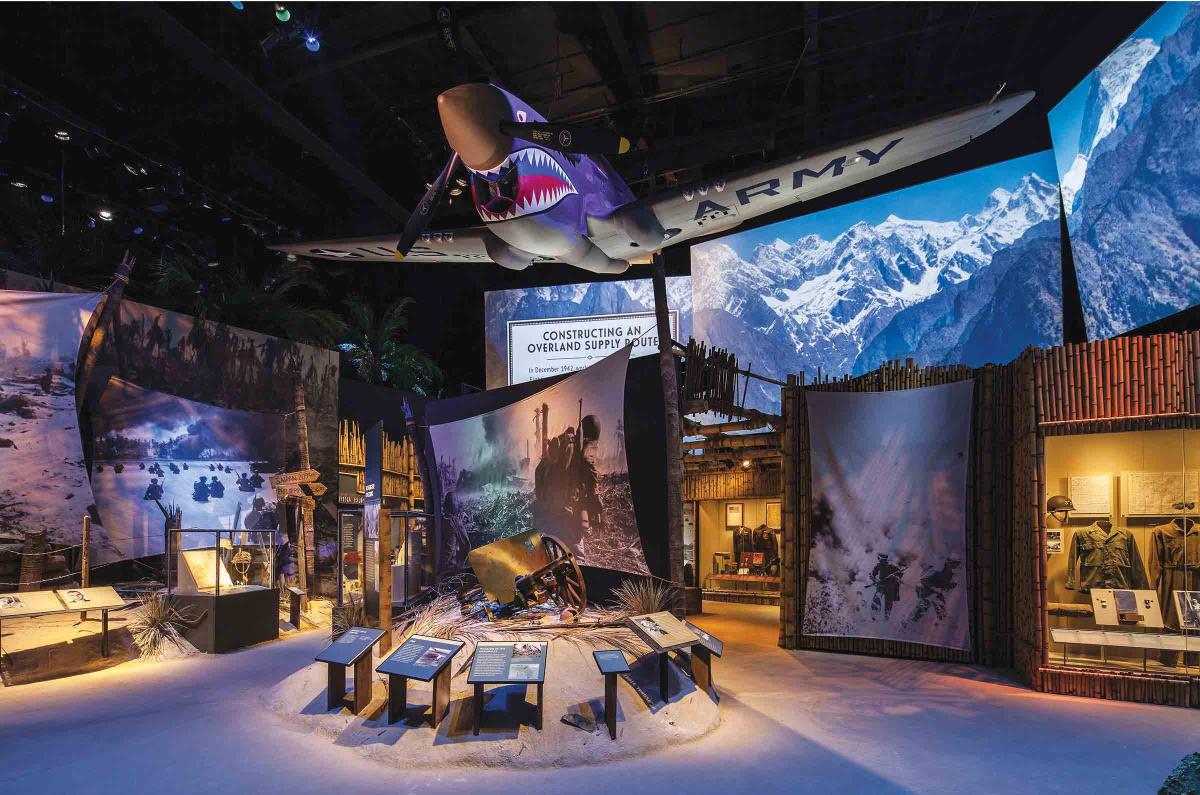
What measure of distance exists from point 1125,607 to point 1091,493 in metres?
1.35

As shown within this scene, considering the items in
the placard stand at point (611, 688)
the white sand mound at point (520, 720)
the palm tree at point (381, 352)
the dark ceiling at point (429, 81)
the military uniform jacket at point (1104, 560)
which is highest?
the dark ceiling at point (429, 81)

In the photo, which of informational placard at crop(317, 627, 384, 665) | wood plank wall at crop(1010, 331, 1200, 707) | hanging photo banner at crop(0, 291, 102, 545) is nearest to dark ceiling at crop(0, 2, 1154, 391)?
hanging photo banner at crop(0, 291, 102, 545)

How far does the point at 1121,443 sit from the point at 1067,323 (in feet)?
11.6

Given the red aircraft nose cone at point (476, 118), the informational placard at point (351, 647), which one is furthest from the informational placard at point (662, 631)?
the red aircraft nose cone at point (476, 118)

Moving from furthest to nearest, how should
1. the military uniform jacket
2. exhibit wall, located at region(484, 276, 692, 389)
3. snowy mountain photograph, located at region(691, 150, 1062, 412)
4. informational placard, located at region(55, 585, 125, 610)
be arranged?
exhibit wall, located at region(484, 276, 692, 389) → snowy mountain photograph, located at region(691, 150, 1062, 412) → informational placard, located at region(55, 585, 125, 610) → the military uniform jacket

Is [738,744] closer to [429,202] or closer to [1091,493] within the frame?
[1091,493]

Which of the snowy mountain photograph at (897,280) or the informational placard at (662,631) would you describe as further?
the snowy mountain photograph at (897,280)

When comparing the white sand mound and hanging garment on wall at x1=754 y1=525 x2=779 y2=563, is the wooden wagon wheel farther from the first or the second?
hanging garment on wall at x1=754 y1=525 x2=779 y2=563

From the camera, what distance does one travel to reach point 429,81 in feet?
37.8

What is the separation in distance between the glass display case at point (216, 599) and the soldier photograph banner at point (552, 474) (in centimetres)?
257

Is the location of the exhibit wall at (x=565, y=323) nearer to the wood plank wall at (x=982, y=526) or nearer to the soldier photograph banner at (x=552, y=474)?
the soldier photograph banner at (x=552, y=474)

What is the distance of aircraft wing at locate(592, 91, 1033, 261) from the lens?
22.6 feet

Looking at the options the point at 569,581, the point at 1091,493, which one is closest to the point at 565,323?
the point at 569,581

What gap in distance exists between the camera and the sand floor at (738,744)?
14.1 ft
